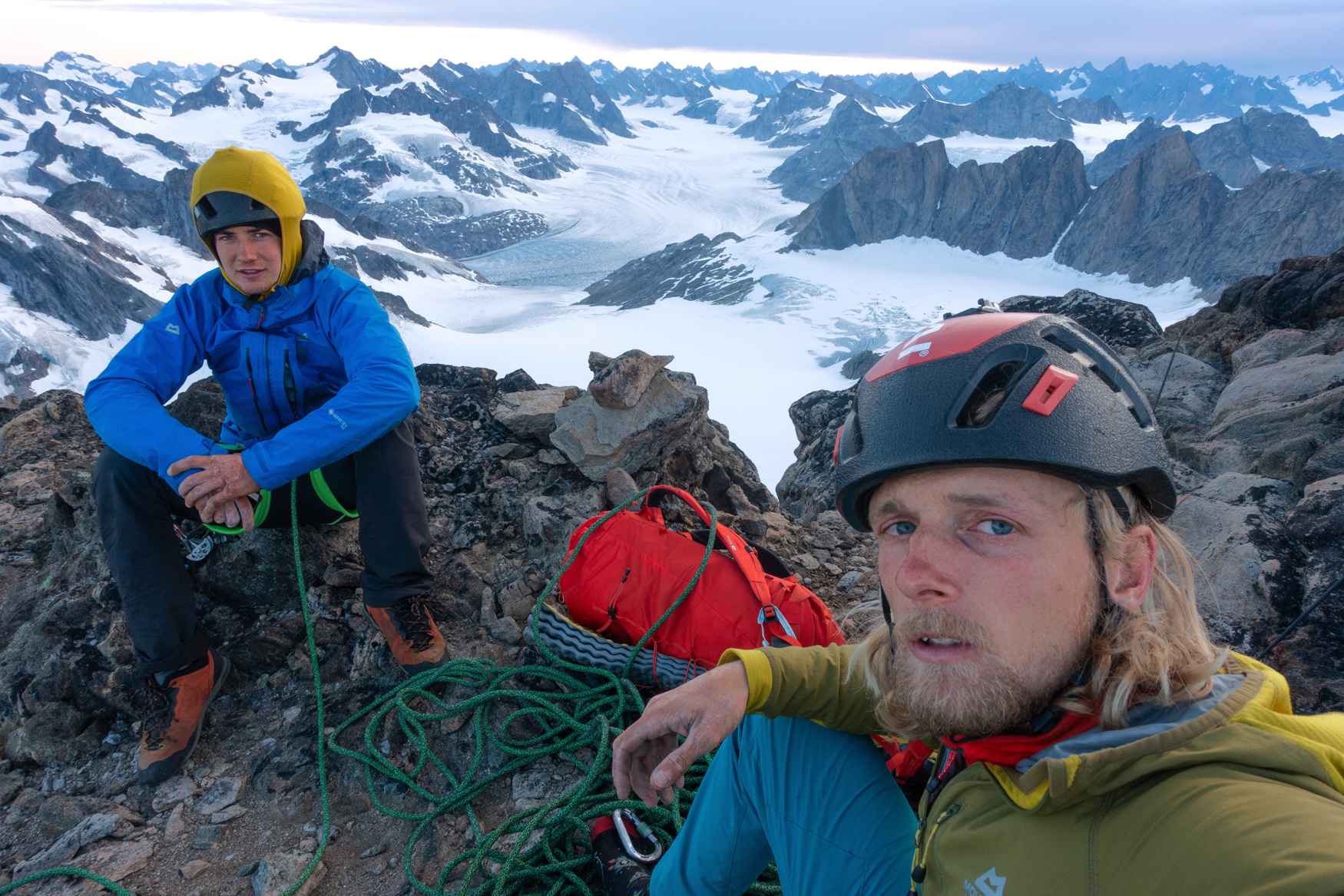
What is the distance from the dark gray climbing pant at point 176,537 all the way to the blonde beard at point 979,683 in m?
3.08

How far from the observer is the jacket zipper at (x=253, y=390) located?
14.3 ft

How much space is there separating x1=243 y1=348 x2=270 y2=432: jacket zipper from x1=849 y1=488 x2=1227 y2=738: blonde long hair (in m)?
3.91

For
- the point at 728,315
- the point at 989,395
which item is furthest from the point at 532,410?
the point at 728,315

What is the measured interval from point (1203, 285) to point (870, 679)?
18138 cm

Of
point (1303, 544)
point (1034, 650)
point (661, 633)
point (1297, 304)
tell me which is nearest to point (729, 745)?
point (1034, 650)

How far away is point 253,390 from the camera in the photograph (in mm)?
4441

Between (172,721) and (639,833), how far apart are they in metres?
2.57

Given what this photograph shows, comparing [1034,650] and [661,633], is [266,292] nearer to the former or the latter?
[661,633]

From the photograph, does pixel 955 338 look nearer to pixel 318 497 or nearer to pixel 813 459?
pixel 318 497

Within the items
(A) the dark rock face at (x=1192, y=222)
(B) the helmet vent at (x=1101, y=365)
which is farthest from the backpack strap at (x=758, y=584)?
(A) the dark rock face at (x=1192, y=222)

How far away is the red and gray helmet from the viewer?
2037 mm

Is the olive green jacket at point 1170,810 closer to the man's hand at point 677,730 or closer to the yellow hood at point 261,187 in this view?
the man's hand at point 677,730

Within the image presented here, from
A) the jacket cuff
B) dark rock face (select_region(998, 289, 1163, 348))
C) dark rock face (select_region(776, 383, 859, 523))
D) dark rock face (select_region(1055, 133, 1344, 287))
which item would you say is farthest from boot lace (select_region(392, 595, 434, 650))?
dark rock face (select_region(1055, 133, 1344, 287))

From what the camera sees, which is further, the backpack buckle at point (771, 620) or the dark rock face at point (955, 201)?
the dark rock face at point (955, 201)
